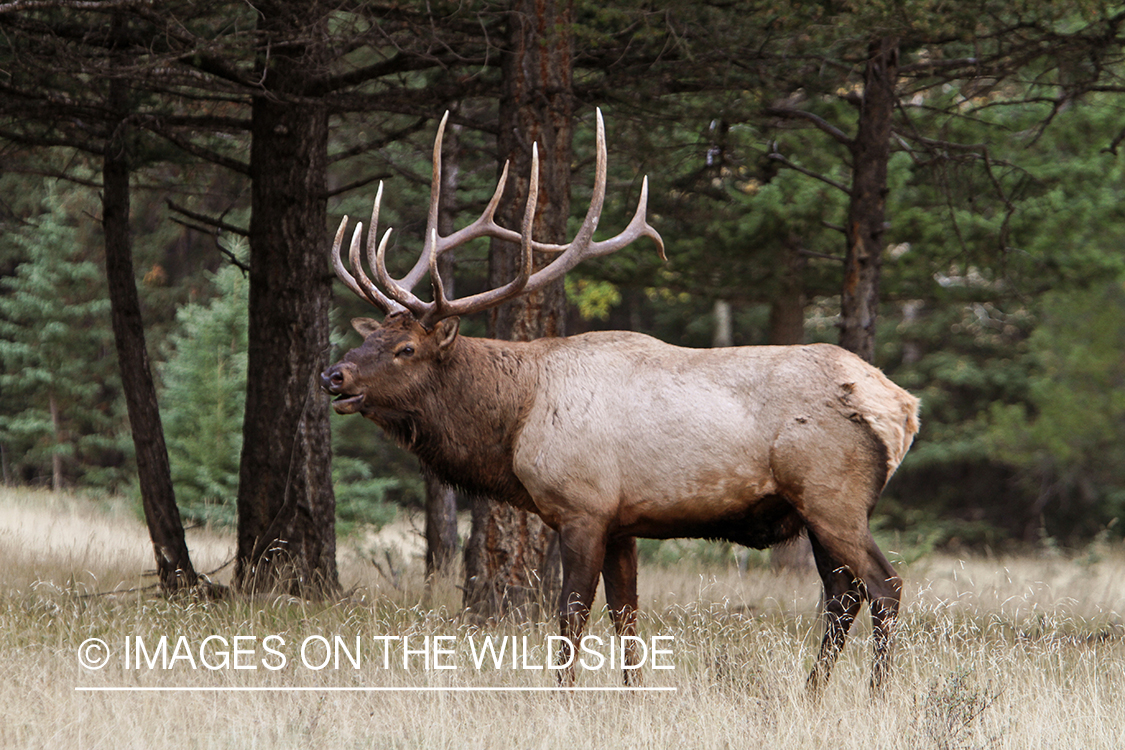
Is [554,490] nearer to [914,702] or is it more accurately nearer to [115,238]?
[914,702]

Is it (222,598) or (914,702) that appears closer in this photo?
(914,702)

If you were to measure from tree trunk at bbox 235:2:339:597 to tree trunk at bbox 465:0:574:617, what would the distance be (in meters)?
1.45

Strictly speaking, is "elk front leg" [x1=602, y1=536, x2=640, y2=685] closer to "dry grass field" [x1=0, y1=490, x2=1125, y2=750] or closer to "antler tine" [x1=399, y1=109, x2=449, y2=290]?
"dry grass field" [x1=0, y1=490, x2=1125, y2=750]

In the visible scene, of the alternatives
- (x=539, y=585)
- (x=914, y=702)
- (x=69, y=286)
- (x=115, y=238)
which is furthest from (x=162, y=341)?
(x=914, y=702)

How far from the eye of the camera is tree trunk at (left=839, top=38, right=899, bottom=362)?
845 centimetres

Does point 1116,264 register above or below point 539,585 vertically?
above

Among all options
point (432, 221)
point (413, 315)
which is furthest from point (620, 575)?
point (432, 221)

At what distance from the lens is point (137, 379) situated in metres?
8.31

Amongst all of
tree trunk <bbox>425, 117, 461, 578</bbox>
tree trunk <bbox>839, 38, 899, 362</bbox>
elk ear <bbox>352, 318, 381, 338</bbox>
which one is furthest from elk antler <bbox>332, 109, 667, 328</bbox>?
tree trunk <bbox>425, 117, 461, 578</bbox>

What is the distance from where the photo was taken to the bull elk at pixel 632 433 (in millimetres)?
5496

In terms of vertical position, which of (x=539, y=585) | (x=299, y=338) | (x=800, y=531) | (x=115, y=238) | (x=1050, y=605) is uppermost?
(x=115, y=238)

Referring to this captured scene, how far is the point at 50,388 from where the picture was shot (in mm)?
20219

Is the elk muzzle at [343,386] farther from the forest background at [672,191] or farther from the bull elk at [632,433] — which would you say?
the forest background at [672,191]

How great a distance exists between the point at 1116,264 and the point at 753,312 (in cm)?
1058
